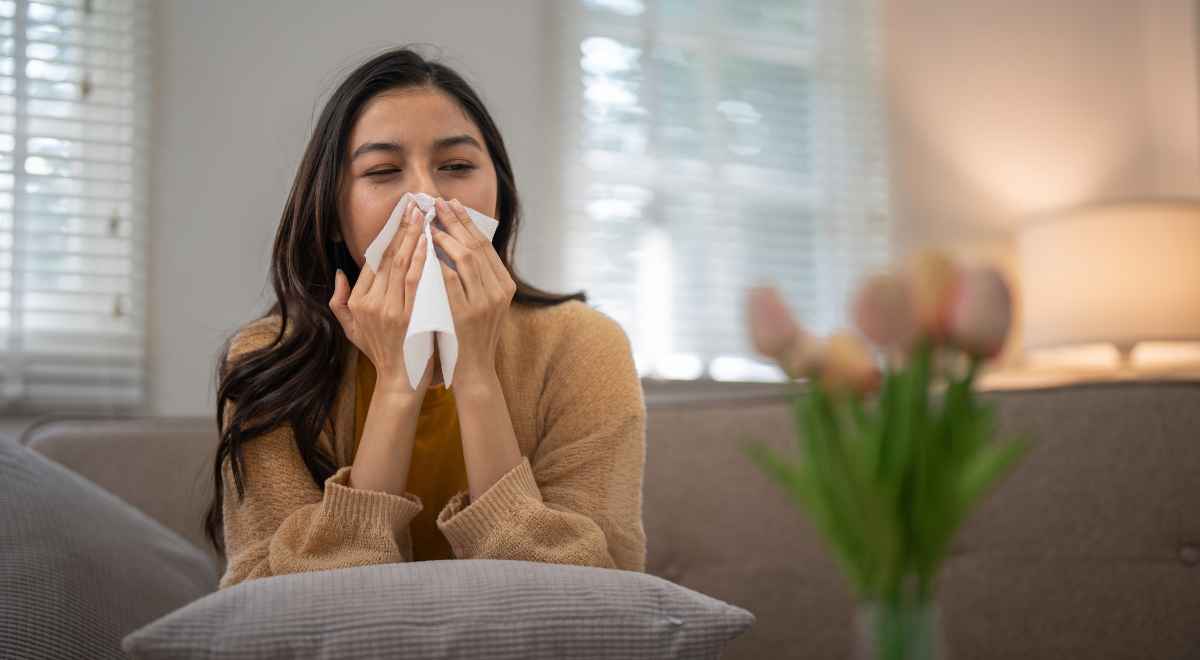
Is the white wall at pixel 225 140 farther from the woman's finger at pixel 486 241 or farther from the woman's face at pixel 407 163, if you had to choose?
the woman's finger at pixel 486 241

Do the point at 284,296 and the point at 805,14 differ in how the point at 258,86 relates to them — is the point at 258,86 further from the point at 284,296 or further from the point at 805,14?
the point at 805,14

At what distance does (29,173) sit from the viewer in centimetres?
229

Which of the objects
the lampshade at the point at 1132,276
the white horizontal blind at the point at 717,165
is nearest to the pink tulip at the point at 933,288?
the white horizontal blind at the point at 717,165

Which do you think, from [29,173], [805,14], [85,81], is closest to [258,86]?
[85,81]

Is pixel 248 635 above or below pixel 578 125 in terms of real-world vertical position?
below

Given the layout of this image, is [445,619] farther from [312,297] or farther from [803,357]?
[312,297]

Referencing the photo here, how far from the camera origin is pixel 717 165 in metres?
3.06

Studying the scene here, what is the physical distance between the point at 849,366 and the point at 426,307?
793 mm

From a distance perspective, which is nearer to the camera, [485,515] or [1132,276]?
[485,515]

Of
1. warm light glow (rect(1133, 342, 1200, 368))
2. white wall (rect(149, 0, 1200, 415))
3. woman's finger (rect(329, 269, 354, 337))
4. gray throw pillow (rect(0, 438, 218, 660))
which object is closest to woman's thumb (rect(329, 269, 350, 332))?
woman's finger (rect(329, 269, 354, 337))

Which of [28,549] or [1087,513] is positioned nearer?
[28,549]

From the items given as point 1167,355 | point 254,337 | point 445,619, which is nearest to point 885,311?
point 445,619

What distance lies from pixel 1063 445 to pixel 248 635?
1.09 meters

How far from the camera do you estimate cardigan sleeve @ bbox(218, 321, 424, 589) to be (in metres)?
1.10
